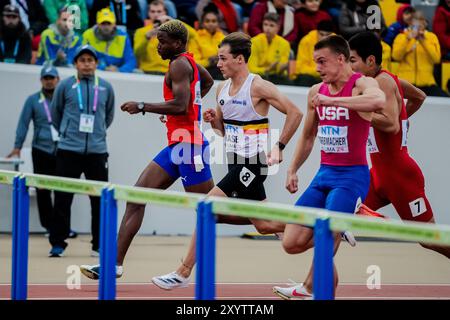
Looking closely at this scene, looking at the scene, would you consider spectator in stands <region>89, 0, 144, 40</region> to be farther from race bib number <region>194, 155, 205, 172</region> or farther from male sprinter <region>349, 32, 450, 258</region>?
male sprinter <region>349, 32, 450, 258</region>

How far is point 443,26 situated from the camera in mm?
17625

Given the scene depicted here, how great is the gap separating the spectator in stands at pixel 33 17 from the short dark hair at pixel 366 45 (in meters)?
8.07

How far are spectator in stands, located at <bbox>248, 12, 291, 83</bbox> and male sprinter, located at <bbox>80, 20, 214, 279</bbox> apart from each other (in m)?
6.84

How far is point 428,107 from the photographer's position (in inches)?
686

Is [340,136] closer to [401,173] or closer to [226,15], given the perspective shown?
[401,173]

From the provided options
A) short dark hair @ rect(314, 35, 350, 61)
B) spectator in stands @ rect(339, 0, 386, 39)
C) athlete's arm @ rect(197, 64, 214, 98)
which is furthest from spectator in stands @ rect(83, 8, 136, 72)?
short dark hair @ rect(314, 35, 350, 61)

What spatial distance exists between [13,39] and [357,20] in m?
5.48

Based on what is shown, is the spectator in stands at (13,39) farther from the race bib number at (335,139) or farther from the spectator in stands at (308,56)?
the race bib number at (335,139)

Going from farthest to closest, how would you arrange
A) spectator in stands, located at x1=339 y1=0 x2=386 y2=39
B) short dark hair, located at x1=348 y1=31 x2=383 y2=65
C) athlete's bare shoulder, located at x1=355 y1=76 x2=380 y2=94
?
spectator in stands, located at x1=339 y1=0 x2=386 y2=39, short dark hair, located at x1=348 y1=31 x2=383 y2=65, athlete's bare shoulder, located at x1=355 y1=76 x2=380 y2=94

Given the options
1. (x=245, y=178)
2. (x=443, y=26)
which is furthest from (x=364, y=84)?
(x=443, y=26)

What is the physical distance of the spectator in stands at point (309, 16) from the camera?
1745 cm

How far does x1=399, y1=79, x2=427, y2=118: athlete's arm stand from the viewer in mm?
10078

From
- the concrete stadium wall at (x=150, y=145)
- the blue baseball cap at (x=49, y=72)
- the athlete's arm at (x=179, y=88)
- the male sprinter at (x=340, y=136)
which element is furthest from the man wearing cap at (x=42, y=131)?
the male sprinter at (x=340, y=136)
